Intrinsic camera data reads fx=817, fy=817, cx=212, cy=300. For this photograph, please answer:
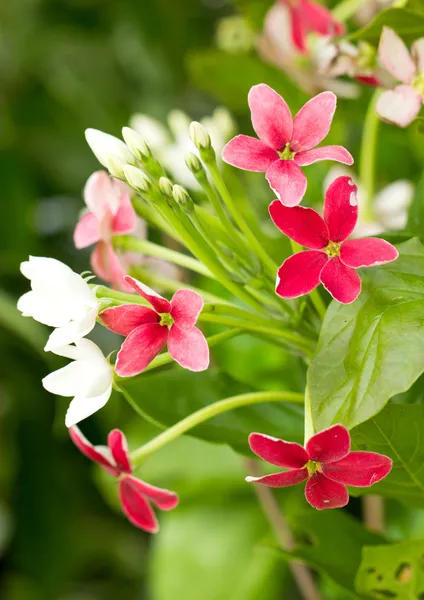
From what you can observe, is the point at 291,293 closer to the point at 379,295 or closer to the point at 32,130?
the point at 379,295

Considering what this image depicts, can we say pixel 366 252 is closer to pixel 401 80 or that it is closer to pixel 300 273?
pixel 300 273

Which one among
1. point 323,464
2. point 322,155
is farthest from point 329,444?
point 322,155

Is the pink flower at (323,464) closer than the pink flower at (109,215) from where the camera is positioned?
Yes

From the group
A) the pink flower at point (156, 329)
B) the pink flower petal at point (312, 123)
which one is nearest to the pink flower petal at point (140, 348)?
the pink flower at point (156, 329)

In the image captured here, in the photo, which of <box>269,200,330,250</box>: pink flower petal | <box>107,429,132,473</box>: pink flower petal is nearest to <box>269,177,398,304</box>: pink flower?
<box>269,200,330,250</box>: pink flower petal

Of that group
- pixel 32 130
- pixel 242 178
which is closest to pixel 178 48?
pixel 32 130

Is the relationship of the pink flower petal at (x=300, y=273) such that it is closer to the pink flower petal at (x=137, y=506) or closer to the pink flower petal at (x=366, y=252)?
the pink flower petal at (x=366, y=252)

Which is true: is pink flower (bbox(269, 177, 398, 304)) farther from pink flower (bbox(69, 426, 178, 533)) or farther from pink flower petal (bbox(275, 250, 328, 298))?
pink flower (bbox(69, 426, 178, 533))
